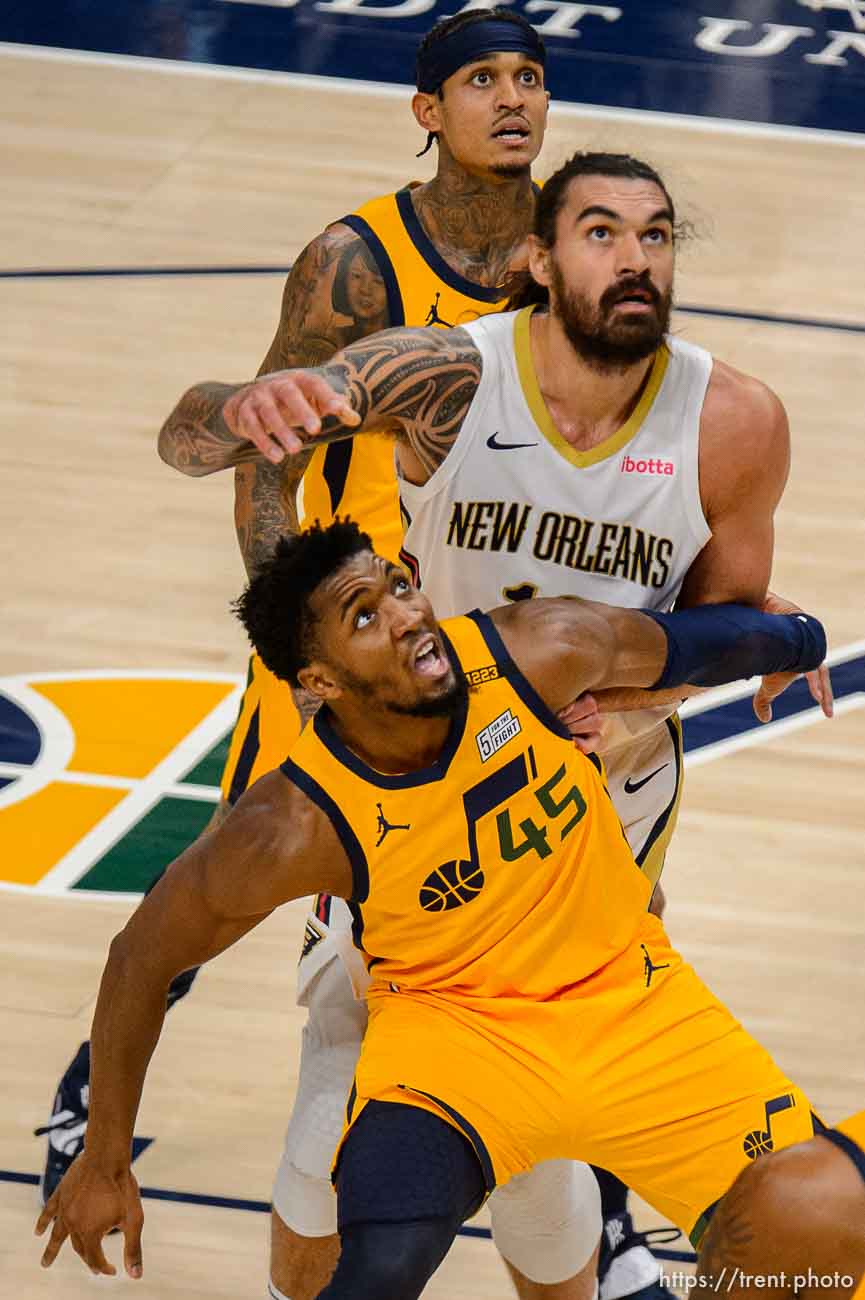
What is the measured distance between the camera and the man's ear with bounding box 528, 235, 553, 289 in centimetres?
415

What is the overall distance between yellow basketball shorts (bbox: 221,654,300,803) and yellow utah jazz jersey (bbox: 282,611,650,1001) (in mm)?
830

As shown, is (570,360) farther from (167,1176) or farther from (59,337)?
(59,337)

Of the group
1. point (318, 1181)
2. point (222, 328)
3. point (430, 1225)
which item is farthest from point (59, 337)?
point (430, 1225)

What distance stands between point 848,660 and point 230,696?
1.92 meters

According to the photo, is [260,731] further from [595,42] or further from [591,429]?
[595,42]

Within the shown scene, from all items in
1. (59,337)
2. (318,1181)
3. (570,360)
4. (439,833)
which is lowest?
(59,337)

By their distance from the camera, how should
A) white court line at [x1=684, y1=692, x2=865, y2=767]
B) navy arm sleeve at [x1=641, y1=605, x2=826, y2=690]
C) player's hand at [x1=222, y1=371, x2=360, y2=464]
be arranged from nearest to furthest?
player's hand at [x1=222, y1=371, x2=360, y2=464] → navy arm sleeve at [x1=641, y1=605, x2=826, y2=690] → white court line at [x1=684, y1=692, x2=865, y2=767]

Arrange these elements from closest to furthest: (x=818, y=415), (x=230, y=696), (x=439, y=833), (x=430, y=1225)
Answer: (x=430, y=1225) → (x=439, y=833) → (x=230, y=696) → (x=818, y=415)

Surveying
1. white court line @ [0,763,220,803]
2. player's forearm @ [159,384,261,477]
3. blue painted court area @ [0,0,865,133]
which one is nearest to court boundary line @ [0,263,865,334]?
blue painted court area @ [0,0,865,133]

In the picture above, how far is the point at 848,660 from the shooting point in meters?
7.00

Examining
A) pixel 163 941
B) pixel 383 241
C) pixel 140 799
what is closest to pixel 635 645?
pixel 163 941

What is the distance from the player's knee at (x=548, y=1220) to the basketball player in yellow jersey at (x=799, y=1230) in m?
0.55

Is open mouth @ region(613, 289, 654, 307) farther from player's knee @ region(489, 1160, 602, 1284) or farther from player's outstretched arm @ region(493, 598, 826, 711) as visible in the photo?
player's knee @ region(489, 1160, 602, 1284)

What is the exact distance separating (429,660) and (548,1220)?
1095mm
